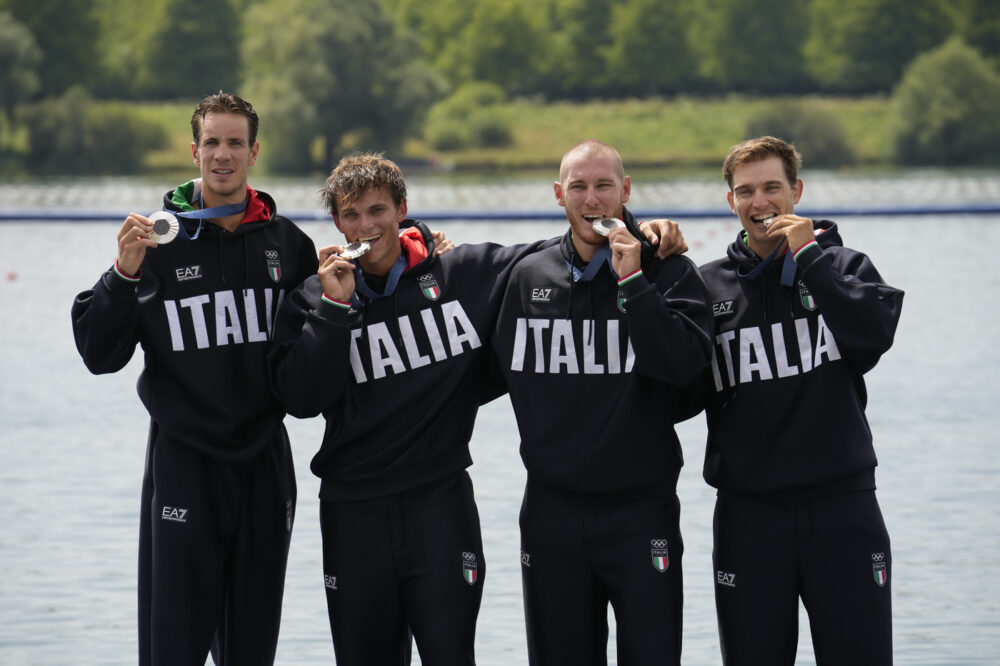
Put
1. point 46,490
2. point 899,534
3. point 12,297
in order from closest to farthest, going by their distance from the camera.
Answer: point 899,534 < point 46,490 < point 12,297

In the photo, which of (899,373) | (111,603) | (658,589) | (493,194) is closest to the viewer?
(658,589)

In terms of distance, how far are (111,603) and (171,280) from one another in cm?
294

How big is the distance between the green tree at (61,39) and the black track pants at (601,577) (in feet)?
274

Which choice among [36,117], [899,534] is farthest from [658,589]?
[36,117]

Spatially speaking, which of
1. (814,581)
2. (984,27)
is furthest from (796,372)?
(984,27)

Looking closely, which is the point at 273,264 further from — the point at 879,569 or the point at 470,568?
the point at 879,569

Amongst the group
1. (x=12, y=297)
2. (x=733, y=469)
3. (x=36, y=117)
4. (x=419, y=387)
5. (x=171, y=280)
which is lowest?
(x=733, y=469)

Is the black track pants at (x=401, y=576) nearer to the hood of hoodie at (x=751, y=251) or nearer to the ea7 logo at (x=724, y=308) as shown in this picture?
the ea7 logo at (x=724, y=308)

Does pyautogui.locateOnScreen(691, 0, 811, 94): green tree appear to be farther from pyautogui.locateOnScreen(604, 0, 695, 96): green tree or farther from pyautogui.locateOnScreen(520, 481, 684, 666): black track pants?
pyautogui.locateOnScreen(520, 481, 684, 666): black track pants

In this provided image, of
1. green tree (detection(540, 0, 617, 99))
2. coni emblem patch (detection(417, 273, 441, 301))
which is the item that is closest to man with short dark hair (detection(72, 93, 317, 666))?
coni emblem patch (detection(417, 273, 441, 301))

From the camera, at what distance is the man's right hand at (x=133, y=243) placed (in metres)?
3.91

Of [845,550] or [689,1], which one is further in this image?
[689,1]

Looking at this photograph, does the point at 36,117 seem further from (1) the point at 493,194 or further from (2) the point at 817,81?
(2) the point at 817,81

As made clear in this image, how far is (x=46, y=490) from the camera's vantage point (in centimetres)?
881
